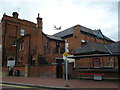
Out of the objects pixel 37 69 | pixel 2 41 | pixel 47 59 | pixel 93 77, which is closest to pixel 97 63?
pixel 93 77

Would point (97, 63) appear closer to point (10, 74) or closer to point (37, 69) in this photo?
point (37, 69)

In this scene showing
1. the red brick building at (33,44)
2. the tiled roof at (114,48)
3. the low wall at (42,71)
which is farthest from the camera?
the red brick building at (33,44)

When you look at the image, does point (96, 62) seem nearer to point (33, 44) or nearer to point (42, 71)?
point (42, 71)

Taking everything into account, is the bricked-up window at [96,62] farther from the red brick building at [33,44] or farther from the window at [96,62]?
the red brick building at [33,44]

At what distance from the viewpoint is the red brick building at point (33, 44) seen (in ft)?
72.7

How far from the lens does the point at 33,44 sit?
79.7ft

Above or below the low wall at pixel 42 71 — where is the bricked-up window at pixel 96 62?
above

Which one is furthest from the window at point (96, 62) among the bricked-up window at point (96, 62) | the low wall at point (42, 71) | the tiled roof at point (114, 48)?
the low wall at point (42, 71)

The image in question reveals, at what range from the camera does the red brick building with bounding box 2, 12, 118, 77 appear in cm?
2217

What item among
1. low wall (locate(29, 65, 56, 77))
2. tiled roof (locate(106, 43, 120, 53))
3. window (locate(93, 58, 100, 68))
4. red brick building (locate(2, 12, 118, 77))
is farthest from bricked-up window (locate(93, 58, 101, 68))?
low wall (locate(29, 65, 56, 77))

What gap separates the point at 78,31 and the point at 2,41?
17.3 metres

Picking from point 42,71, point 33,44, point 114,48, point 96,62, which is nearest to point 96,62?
point 96,62

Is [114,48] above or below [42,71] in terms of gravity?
above

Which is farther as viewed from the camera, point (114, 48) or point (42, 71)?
point (42, 71)
